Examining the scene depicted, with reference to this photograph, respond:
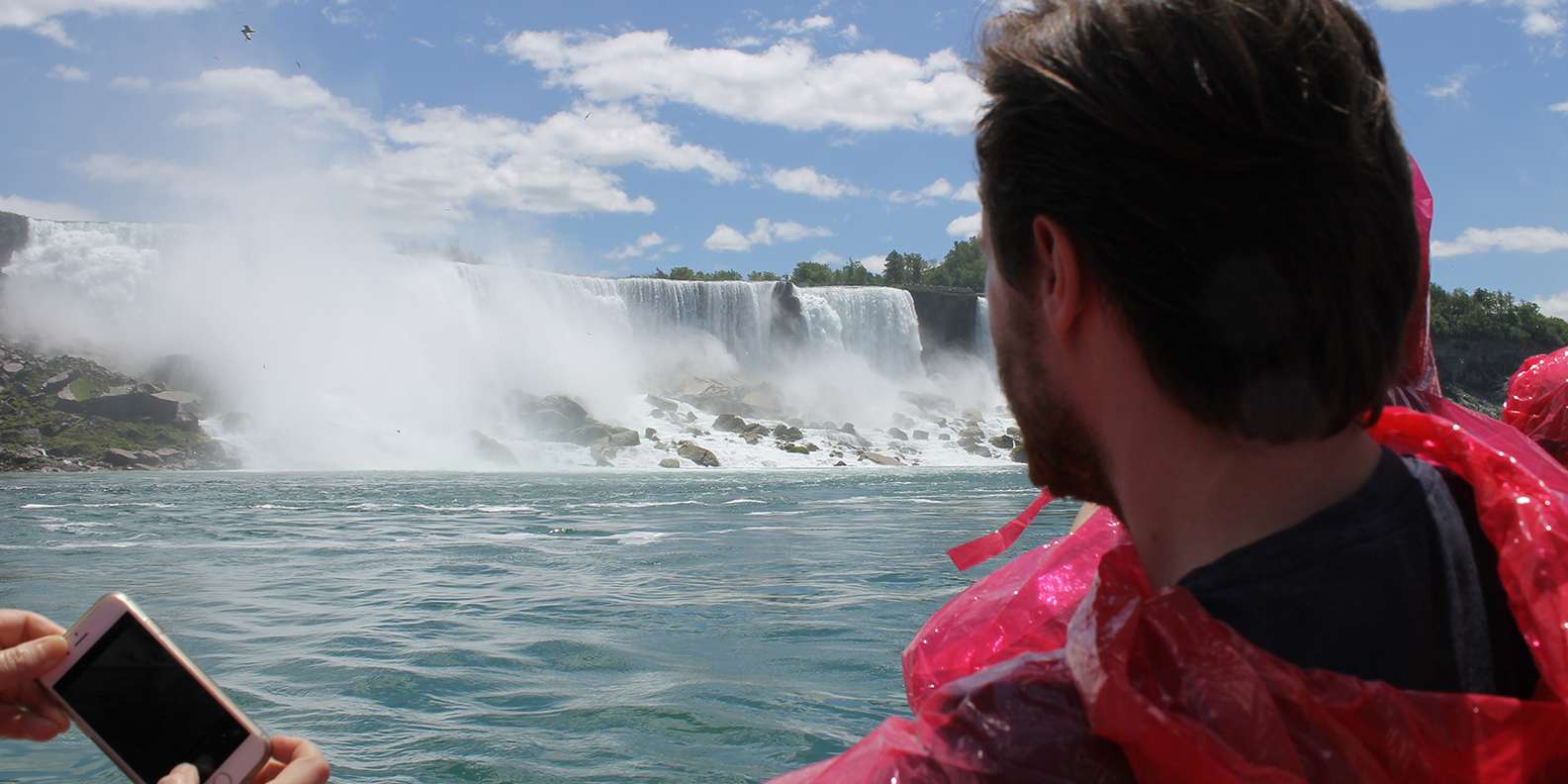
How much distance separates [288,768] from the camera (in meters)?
1.29

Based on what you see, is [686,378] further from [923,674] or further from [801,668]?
[923,674]

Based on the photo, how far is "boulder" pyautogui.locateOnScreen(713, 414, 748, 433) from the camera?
119 ft

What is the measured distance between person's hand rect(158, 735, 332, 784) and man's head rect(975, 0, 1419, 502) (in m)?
0.89

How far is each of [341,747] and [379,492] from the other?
1607cm

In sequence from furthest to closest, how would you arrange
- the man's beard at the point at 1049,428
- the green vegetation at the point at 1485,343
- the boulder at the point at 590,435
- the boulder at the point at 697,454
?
the green vegetation at the point at 1485,343 → the boulder at the point at 590,435 → the boulder at the point at 697,454 → the man's beard at the point at 1049,428

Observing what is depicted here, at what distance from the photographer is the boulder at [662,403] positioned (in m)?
38.9

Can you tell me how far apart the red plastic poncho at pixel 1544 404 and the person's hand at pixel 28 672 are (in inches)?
85.2

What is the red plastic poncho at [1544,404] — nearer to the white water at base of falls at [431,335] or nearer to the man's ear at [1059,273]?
the man's ear at [1059,273]

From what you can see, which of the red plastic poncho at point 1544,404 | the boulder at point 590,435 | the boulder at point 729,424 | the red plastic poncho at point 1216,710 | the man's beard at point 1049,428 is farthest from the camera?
the boulder at point 729,424

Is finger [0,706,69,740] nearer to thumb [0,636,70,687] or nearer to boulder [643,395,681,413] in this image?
thumb [0,636,70,687]

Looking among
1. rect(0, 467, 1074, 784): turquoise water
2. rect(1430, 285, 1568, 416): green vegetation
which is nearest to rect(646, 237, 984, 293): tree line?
rect(1430, 285, 1568, 416): green vegetation

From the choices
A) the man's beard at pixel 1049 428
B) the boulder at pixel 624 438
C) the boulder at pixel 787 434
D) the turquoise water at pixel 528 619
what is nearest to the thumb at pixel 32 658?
the man's beard at pixel 1049 428

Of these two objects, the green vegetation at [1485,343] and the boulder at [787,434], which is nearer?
the boulder at [787,434]

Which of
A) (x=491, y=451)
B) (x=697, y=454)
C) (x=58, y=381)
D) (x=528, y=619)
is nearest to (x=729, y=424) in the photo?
(x=697, y=454)
